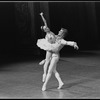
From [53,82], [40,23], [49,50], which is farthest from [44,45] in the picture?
[40,23]

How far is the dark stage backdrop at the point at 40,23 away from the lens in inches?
509

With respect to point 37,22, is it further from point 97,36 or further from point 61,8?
point 97,36

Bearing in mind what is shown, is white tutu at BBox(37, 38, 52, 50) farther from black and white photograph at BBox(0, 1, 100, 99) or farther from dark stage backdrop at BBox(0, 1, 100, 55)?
dark stage backdrop at BBox(0, 1, 100, 55)

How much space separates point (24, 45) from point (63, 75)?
18.2 ft

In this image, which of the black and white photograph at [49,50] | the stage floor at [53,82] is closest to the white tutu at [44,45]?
the black and white photograph at [49,50]

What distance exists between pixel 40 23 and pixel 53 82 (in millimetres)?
5765

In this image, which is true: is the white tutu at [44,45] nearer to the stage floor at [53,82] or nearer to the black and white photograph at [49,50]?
the black and white photograph at [49,50]

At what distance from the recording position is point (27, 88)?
6.71 metres

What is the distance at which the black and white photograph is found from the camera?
6273 mm

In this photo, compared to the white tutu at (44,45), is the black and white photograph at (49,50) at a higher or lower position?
lower

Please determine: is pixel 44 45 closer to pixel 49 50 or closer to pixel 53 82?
pixel 49 50

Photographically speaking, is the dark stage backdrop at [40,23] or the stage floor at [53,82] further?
the dark stage backdrop at [40,23]

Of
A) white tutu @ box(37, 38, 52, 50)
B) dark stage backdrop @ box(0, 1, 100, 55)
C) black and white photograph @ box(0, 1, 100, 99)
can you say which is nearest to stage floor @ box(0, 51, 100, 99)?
black and white photograph @ box(0, 1, 100, 99)

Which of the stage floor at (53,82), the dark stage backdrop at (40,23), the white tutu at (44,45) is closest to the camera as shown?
the stage floor at (53,82)
